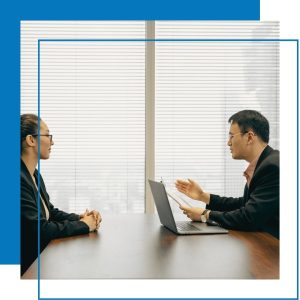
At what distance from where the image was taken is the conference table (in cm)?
158

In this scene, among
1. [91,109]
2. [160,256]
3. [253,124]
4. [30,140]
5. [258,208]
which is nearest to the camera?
[160,256]

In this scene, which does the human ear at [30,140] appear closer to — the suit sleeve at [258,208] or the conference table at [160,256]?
the conference table at [160,256]

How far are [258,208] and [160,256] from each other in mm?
639

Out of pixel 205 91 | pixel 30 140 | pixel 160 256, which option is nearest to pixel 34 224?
pixel 30 140

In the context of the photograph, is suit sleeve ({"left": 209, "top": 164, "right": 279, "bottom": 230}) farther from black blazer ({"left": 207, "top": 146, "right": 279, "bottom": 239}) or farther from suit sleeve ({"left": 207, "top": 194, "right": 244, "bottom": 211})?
suit sleeve ({"left": 207, "top": 194, "right": 244, "bottom": 211})

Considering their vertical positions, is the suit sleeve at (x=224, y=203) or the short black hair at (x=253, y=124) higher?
the short black hair at (x=253, y=124)

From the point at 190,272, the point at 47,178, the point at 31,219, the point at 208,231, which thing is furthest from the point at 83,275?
the point at 47,178

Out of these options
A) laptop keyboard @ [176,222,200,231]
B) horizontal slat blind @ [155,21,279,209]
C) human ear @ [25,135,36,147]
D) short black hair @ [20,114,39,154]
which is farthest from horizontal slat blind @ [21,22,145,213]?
laptop keyboard @ [176,222,200,231]

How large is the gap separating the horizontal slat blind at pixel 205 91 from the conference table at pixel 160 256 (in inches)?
38.0

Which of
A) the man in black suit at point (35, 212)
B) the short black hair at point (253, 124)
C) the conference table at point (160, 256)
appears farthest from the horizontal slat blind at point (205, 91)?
the conference table at point (160, 256)

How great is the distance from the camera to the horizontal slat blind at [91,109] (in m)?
3.03

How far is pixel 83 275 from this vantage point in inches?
62.0

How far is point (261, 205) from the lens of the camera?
222 centimetres

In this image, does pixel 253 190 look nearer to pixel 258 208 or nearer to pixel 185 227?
pixel 258 208
